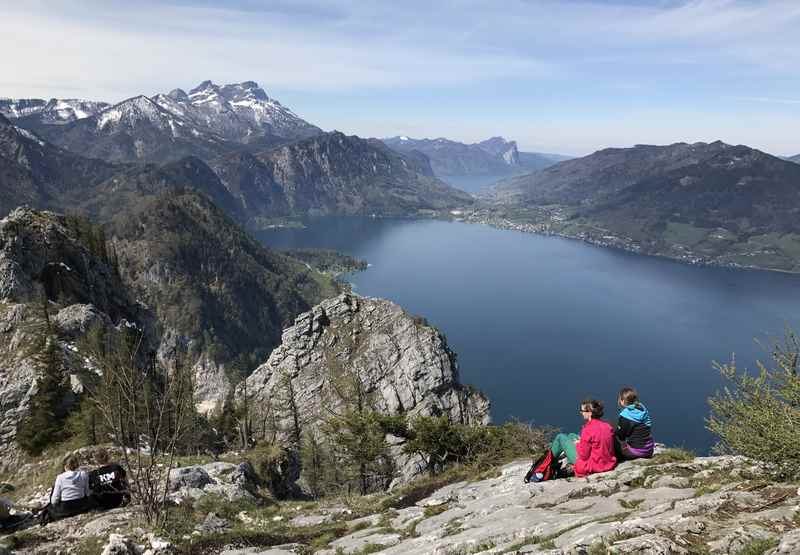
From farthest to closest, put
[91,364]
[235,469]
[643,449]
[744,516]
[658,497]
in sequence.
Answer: [91,364], [235,469], [643,449], [658,497], [744,516]

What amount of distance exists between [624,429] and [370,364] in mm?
96201

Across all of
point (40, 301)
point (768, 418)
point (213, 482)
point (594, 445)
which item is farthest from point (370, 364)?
point (768, 418)

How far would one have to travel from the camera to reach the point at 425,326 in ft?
382

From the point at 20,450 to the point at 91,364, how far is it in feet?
26.4

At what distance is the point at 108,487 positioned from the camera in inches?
761

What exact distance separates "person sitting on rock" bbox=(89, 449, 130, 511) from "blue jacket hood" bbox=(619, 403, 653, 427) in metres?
18.9

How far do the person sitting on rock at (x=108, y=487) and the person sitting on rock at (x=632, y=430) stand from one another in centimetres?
1878

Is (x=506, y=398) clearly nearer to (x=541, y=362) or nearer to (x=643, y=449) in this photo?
(x=541, y=362)

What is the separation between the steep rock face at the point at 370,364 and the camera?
342 feet

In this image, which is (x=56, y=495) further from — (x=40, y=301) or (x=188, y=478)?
(x=40, y=301)

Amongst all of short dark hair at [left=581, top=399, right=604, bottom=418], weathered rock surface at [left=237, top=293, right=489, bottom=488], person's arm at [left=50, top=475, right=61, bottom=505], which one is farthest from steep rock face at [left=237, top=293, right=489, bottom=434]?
short dark hair at [left=581, top=399, right=604, bottom=418]

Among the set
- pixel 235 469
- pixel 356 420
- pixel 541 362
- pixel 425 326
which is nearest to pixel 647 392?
Result: pixel 541 362

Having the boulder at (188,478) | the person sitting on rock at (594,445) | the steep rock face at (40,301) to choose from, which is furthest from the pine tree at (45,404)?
the person sitting on rock at (594,445)

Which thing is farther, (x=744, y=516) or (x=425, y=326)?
(x=425, y=326)
